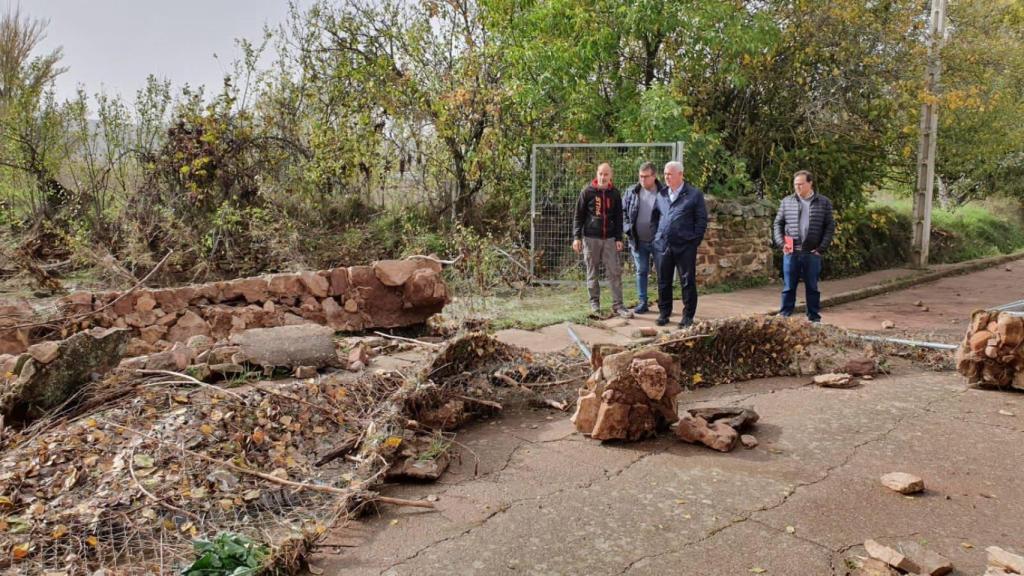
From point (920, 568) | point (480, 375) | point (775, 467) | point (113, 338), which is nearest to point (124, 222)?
point (113, 338)

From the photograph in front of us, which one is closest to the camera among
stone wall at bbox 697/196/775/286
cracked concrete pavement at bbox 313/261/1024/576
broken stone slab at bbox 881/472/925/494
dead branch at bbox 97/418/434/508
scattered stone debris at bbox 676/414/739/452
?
cracked concrete pavement at bbox 313/261/1024/576

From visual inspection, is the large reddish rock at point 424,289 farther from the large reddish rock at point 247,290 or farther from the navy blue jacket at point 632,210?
the navy blue jacket at point 632,210

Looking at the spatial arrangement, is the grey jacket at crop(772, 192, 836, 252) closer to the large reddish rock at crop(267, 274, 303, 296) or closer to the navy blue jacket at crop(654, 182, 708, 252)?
the navy blue jacket at crop(654, 182, 708, 252)

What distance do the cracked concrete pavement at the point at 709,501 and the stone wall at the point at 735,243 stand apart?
6.36 metres

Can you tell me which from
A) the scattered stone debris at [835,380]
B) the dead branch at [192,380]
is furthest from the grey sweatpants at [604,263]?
the dead branch at [192,380]

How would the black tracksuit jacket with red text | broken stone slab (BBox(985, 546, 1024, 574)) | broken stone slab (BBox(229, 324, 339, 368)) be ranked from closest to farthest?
broken stone slab (BBox(985, 546, 1024, 574)) < broken stone slab (BBox(229, 324, 339, 368)) < the black tracksuit jacket with red text

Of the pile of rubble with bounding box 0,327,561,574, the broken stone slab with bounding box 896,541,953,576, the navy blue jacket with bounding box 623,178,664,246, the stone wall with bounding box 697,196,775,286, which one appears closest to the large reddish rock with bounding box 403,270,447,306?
the pile of rubble with bounding box 0,327,561,574

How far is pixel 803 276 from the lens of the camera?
28.6 feet

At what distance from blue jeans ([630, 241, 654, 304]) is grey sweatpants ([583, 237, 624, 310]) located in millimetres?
316

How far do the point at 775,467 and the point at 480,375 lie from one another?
2353mm

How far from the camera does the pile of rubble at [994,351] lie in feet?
18.9

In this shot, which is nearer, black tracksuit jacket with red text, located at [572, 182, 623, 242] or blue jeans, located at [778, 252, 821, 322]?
blue jeans, located at [778, 252, 821, 322]

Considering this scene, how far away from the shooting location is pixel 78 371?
4867 mm

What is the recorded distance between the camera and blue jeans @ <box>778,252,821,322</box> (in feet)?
27.9
